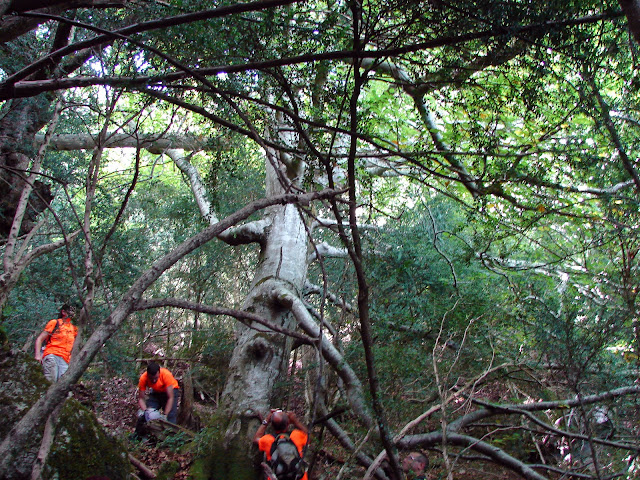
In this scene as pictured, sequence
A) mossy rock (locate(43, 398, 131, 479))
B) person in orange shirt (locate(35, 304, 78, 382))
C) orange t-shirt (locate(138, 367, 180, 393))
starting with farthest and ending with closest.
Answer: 1. orange t-shirt (locate(138, 367, 180, 393))
2. person in orange shirt (locate(35, 304, 78, 382))
3. mossy rock (locate(43, 398, 131, 479))

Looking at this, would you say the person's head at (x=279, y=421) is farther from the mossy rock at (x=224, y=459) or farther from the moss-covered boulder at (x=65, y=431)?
the moss-covered boulder at (x=65, y=431)

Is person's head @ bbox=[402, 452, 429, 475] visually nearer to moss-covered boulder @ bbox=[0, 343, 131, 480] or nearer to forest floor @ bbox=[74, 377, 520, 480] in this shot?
forest floor @ bbox=[74, 377, 520, 480]

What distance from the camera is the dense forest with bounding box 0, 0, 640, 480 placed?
301 cm

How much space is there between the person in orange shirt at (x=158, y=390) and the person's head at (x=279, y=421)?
2.09 m

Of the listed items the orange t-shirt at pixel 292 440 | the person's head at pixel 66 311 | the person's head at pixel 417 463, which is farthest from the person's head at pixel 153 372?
the person's head at pixel 417 463

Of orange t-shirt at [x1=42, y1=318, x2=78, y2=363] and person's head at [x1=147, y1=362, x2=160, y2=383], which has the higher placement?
orange t-shirt at [x1=42, y1=318, x2=78, y2=363]

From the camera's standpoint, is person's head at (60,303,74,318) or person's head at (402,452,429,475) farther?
person's head at (60,303,74,318)

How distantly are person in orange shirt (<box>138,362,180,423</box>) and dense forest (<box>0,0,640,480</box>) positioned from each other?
332 millimetres

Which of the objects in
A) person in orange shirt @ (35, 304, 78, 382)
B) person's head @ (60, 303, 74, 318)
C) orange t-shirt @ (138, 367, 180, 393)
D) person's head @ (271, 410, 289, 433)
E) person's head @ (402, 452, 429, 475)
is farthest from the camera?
orange t-shirt @ (138, 367, 180, 393)

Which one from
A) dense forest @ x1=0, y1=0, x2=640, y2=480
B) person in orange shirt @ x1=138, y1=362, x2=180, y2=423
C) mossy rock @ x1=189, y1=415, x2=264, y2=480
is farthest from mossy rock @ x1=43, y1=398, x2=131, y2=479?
person in orange shirt @ x1=138, y1=362, x2=180, y2=423

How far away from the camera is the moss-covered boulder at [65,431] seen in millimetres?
3505

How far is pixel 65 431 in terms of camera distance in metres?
3.66

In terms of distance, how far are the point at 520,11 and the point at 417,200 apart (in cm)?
617

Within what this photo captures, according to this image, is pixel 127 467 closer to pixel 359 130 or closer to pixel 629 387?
pixel 359 130
